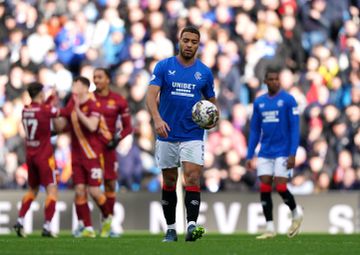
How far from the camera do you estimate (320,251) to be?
8242mm

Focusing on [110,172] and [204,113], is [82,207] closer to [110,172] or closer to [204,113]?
[110,172]

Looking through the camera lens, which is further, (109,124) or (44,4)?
(44,4)

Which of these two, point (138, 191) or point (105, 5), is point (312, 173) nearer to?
point (138, 191)

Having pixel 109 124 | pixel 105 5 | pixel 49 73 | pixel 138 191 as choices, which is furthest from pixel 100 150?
pixel 105 5

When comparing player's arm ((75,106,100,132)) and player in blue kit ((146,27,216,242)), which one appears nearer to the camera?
player in blue kit ((146,27,216,242))

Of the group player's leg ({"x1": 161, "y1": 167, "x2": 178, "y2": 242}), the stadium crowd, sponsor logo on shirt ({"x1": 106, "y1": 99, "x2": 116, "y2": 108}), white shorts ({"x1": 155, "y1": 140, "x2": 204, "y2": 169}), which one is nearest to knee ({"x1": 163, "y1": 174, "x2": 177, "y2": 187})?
player's leg ({"x1": 161, "y1": 167, "x2": 178, "y2": 242})

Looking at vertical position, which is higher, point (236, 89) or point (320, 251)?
point (236, 89)

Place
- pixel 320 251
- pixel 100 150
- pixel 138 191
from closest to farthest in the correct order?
pixel 320 251
pixel 100 150
pixel 138 191

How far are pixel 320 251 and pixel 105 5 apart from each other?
969 centimetres

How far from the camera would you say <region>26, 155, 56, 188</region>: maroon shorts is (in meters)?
12.3

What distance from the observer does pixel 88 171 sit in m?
12.4

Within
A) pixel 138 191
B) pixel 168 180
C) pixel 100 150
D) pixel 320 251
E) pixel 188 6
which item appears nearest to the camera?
pixel 320 251

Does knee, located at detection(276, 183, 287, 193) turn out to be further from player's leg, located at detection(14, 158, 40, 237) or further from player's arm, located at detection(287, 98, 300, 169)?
player's leg, located at detection(14, 158, 40, 237)

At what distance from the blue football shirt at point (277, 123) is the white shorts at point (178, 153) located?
2.68m
